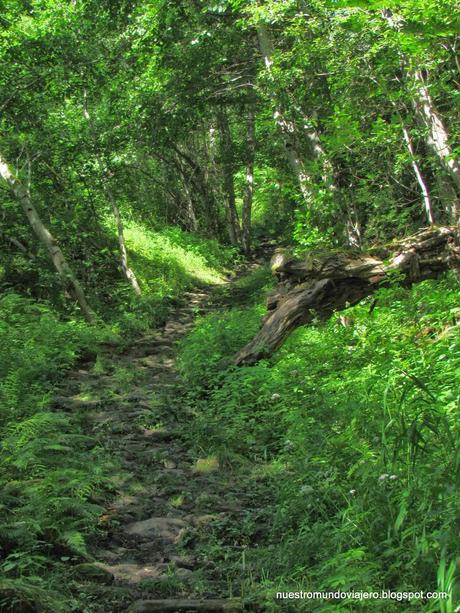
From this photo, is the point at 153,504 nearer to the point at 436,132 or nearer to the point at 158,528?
the point at 158,528

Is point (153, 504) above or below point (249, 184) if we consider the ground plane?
below

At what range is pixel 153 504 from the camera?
5199 mm

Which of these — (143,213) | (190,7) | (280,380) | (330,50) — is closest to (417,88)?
(330,50)

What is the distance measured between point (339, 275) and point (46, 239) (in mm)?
7723

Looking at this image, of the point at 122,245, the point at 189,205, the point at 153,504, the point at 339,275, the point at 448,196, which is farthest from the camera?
the point at 189,205

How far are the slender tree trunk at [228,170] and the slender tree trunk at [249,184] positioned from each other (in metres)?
0.49

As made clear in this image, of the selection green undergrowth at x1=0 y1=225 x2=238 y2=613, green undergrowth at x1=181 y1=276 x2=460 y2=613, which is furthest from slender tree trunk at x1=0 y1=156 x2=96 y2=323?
green undergrowth at x1=181 y1=276 x2=460 y2=613

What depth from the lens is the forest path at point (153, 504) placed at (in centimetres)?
369

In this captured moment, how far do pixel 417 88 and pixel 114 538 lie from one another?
6637 mm

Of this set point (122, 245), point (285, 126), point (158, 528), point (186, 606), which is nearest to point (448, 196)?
point (285, 126)

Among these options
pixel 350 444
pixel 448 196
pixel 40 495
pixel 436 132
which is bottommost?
pixel 350 444

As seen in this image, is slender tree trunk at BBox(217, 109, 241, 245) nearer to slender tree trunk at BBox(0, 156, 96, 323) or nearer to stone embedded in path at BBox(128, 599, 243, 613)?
slender tree trunk at BBox(0, 156, 96, 323)

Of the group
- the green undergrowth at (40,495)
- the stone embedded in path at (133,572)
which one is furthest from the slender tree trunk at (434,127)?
the stone embedded in path at (133,572)

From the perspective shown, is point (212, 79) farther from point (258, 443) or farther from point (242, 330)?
point (258, 443)
